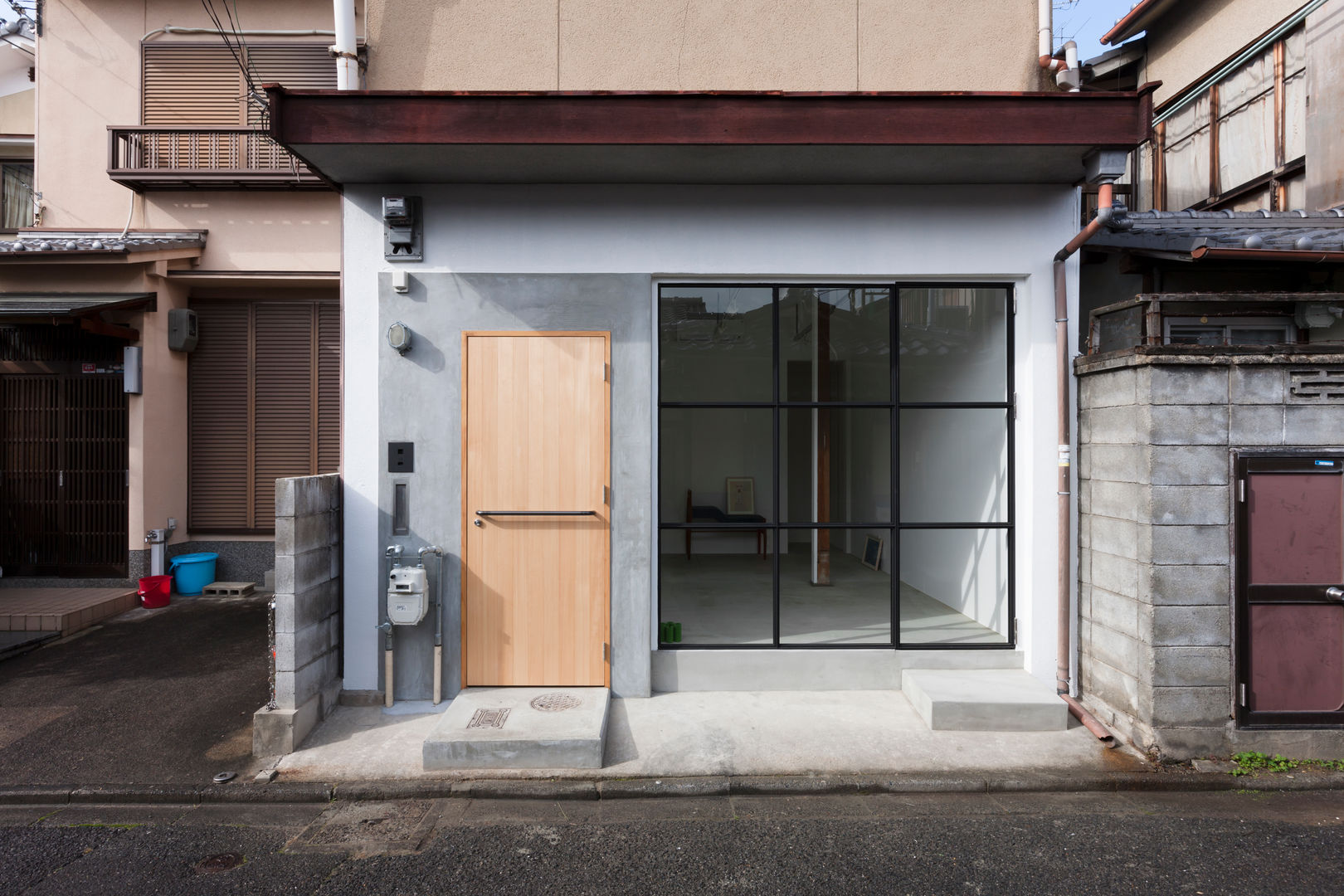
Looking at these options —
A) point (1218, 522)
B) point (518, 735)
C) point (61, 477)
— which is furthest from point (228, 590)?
point (1218, 522)

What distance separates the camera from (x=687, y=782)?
387 centimetres

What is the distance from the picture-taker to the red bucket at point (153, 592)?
24.3 ft

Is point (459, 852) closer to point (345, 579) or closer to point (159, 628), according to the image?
point (345, 579)

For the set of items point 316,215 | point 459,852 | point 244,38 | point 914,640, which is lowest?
point 459,852

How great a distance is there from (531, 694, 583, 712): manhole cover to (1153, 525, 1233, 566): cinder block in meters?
3.85

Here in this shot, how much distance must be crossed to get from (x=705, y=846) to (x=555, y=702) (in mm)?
1664

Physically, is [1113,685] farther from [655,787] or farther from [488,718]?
[488,718]

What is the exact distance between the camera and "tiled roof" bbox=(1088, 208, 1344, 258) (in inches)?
169

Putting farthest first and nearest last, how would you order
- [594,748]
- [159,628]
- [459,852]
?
[159,628] < [594,748] < [459,852]

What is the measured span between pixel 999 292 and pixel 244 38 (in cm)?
942

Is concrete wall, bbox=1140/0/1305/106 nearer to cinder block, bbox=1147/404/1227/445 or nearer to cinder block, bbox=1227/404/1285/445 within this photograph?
cinder block, bbox=1227/404/1285/445

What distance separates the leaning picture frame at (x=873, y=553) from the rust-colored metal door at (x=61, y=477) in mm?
9044

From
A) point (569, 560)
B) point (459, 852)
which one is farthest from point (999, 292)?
point (459, 852)

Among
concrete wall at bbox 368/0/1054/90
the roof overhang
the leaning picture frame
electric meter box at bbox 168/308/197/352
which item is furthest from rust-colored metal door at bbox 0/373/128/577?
the leaning picture frame
